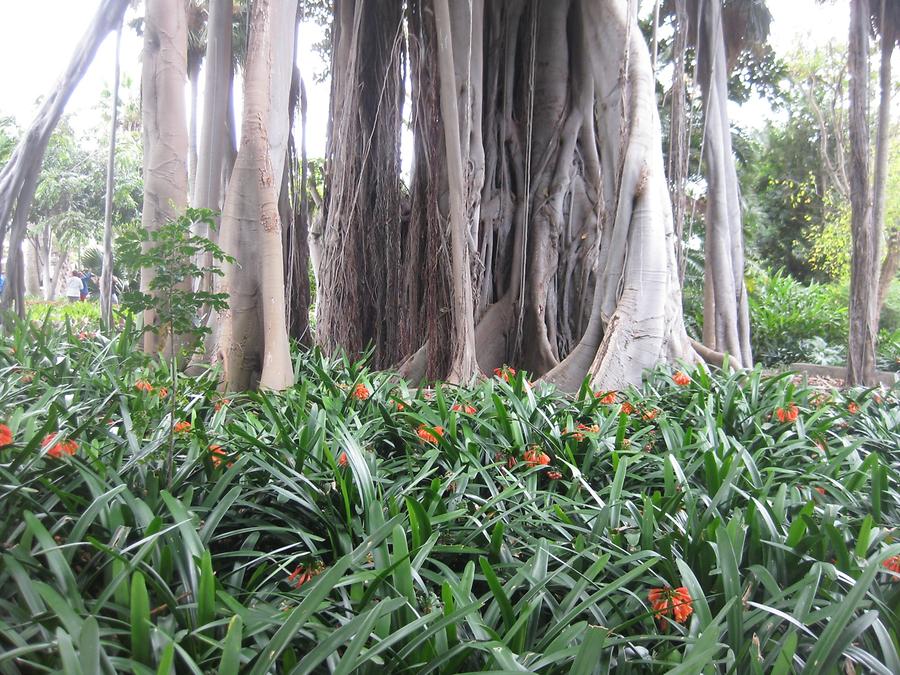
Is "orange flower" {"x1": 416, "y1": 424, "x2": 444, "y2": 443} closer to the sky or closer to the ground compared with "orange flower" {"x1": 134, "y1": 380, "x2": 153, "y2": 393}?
closer to the ground

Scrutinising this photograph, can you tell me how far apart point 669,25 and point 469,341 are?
6598mm

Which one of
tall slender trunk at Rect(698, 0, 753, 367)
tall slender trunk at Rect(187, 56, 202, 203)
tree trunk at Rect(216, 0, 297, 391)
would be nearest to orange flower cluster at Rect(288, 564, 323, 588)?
tree trunk at Rect(216, 0, 297, 391)

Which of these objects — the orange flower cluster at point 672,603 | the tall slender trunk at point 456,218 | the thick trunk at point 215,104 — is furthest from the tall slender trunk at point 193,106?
the orange flower cluster at point 672,603

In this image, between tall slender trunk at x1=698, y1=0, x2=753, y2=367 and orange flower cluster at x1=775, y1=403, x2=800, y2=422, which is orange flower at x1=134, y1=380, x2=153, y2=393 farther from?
tall slender trunk at x1=698, y1=0, x2=753, y2=367

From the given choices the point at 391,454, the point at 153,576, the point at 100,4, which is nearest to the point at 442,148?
the point at 100,4

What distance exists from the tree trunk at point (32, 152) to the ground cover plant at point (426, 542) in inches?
25.6

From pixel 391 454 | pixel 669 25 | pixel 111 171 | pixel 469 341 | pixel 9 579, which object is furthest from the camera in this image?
pixel 669 25

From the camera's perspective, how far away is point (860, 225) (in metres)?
5.09

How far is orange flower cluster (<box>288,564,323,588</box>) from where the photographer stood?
4.63ft

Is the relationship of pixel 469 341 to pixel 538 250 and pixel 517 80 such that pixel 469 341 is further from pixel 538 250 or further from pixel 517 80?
pixel 517 80

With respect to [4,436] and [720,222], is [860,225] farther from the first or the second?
[4,436]

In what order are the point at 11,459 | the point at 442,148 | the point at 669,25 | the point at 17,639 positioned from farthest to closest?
the point at 669,25, the point at 442,148, the point at 11,459, the point at 17,639

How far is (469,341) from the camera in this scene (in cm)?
392

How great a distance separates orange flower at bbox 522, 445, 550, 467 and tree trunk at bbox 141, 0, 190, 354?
2.27m
